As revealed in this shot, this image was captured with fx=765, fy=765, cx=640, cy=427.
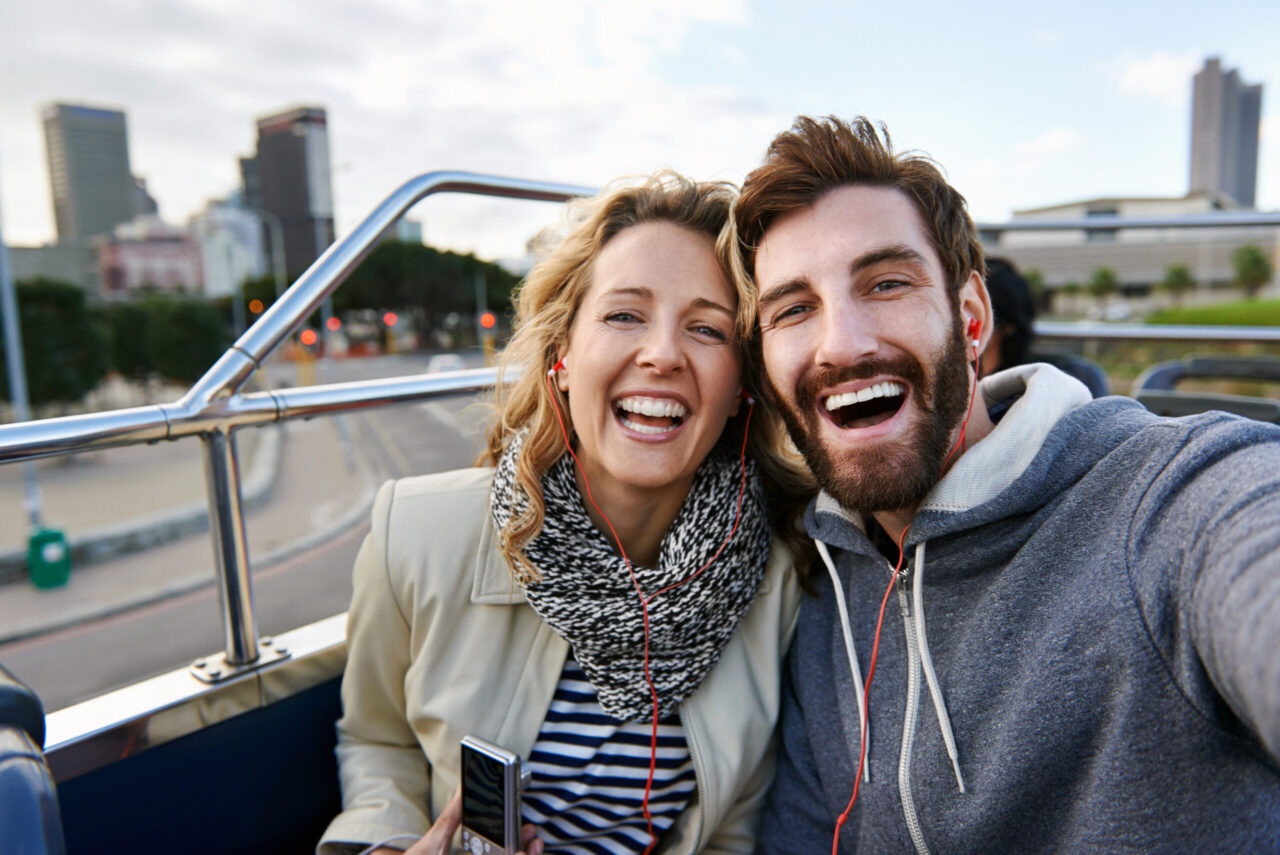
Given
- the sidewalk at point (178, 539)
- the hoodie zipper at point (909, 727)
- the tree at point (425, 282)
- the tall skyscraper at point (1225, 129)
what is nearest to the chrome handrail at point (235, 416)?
the hoodie zipper at point (909, 727)

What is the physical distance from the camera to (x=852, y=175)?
1.50m

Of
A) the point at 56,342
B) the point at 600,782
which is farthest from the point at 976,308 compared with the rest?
the point at 56,342

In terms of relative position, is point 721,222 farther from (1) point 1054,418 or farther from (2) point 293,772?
(2) point 293,772

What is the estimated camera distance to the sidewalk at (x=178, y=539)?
8906 millimetres

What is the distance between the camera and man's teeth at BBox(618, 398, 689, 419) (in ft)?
5.30

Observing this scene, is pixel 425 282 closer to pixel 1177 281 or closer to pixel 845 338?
pixel 845 338

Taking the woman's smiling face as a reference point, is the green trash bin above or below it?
below

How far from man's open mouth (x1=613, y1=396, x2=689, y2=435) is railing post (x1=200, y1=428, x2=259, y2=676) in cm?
77

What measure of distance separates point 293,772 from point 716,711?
35.9 inches

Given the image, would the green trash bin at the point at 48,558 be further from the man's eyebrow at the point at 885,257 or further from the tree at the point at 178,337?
the tree at the point at 178,337

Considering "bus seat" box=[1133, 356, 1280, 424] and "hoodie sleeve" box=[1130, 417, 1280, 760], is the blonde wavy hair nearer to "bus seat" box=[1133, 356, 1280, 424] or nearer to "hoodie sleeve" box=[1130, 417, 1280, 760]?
"hoodie sleeve" box=[1130, 417, 1280, 760]

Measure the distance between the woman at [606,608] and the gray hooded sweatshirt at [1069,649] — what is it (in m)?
0.20

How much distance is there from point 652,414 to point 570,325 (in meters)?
0.35

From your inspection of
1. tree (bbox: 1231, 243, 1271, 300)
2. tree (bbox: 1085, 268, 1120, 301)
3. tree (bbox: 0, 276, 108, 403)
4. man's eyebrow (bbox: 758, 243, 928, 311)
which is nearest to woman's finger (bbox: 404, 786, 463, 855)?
man's eyebrow (bbox: 758, 243, 928, 311)
